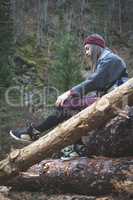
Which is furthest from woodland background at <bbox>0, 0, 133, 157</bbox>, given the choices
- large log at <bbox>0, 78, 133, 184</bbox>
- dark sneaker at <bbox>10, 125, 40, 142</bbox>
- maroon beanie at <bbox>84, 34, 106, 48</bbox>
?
maroon beanie at <bbox>84, 34, 106, 48</bbox>

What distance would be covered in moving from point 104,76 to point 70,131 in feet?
3.53

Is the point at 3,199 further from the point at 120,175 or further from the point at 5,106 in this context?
the point at 5,106

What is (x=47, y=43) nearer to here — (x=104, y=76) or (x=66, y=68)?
(x=66, y=68)

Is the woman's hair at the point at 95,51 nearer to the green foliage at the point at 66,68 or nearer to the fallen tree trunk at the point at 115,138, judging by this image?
the fallen tree trunk at the point at 115,138

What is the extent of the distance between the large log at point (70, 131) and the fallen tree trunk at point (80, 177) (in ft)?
1.00

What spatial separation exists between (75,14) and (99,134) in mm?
47163

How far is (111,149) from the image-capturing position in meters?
6.98

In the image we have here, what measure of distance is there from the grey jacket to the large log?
0.62 metres

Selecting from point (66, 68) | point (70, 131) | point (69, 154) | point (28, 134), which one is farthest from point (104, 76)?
point (66, 68)

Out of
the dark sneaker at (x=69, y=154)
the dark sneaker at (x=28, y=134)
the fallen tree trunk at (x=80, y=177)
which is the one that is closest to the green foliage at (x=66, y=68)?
the dark sneaker at (x=69, y=154)

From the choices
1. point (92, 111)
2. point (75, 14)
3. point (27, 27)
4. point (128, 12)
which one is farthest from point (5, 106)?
point (128, 12)

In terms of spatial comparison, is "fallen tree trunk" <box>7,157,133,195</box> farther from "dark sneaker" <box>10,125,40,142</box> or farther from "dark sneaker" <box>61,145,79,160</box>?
"dark sneaker" <box>10,125,40,142</box>

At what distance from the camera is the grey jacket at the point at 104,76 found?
6980 mm

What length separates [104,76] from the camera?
23.0 ft
